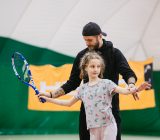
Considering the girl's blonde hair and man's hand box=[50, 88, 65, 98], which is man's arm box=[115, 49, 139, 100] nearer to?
the girl's blonde hair

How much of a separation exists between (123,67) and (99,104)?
0.52 metres

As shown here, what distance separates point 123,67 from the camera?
4.26 meters

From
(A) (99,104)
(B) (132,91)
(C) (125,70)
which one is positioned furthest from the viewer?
(C) (125,70)

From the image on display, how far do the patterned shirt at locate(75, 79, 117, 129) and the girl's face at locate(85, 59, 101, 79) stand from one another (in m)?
0.09

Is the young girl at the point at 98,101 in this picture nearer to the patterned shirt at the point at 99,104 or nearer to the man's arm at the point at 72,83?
the patterned shirt at the point at 99,104

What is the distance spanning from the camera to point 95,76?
4086mm

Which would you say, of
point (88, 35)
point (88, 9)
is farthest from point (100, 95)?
point (88, 9)

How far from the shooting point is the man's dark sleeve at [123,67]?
4.23m

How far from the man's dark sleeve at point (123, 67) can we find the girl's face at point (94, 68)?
12.2 inches

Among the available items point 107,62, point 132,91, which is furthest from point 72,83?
point 132,91

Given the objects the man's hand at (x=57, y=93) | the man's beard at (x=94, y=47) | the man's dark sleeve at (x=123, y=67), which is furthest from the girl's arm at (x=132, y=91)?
the man's hand at (x=57, y=93)

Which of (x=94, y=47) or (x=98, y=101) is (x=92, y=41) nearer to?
(x=94, y=47)

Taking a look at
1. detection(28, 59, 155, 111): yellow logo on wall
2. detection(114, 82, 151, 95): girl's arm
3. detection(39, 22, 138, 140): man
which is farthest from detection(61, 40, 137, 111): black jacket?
detection(28, 59, 155, 111): yellow logo on wall

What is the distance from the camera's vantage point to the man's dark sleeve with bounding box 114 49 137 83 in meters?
4.23
